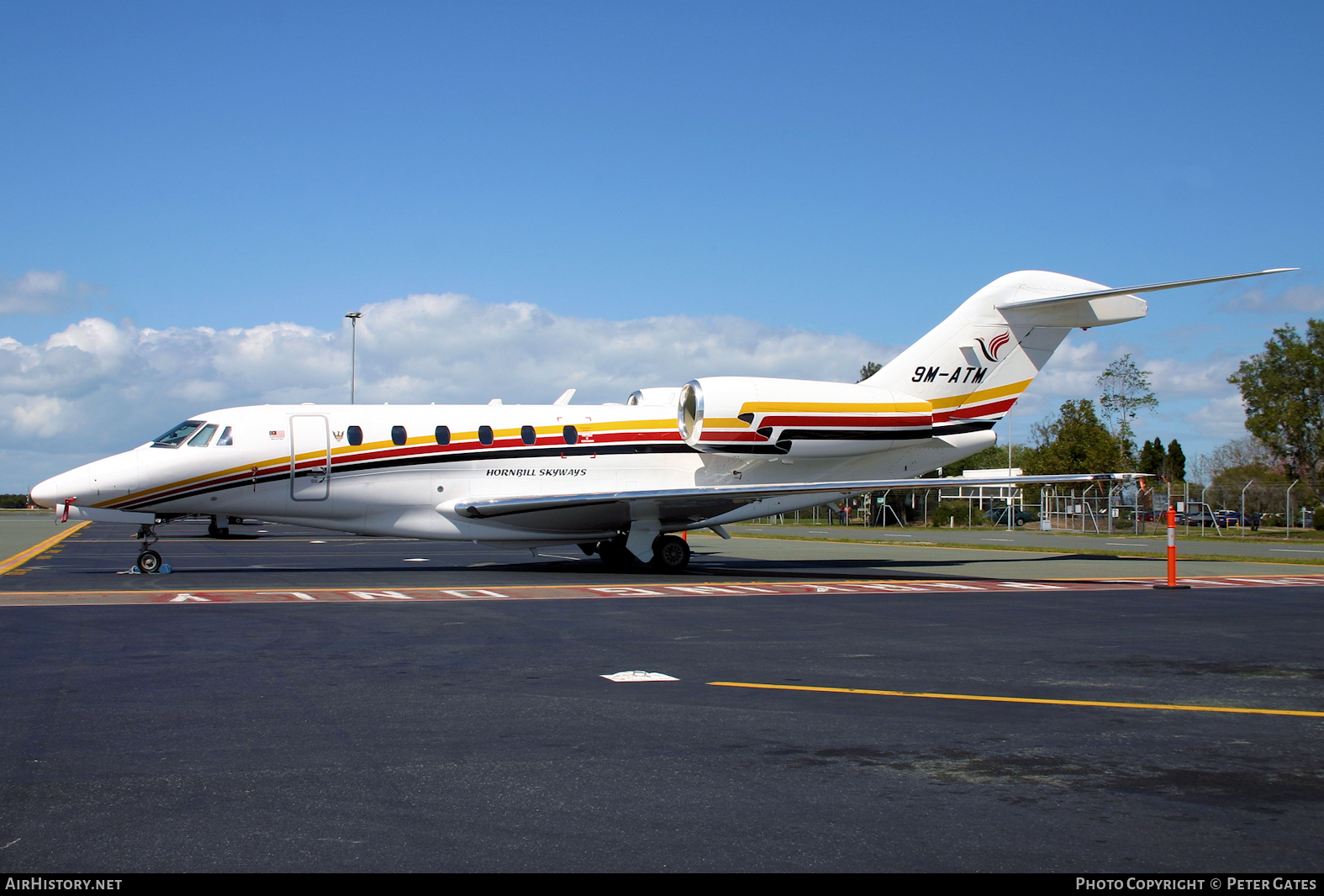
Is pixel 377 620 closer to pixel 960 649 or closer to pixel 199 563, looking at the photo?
pixel 960 649

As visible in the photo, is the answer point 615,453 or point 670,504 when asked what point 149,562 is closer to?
point 615,453

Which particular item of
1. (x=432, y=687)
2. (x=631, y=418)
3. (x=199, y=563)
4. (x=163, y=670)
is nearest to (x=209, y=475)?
(x=199, y=563)

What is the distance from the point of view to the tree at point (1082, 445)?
210 ft

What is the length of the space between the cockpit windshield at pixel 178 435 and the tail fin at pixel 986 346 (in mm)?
13700

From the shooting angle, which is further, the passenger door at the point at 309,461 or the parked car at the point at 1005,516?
the parked car at the point at 1005,516

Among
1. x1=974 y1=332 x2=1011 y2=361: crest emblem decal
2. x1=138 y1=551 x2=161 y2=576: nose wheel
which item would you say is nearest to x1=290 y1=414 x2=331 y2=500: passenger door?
x1=138 y1=551 x2=161 y2=576: nose wheel

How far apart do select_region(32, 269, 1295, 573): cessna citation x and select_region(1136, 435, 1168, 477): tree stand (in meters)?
89.0

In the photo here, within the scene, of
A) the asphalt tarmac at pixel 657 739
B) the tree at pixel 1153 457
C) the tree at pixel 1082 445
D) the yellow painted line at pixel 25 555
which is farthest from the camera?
the tree at pixel 1153 457

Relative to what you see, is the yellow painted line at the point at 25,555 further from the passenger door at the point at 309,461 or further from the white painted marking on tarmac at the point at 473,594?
the white painted marking on tarmac at the point at 473,594

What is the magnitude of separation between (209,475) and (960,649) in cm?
1424

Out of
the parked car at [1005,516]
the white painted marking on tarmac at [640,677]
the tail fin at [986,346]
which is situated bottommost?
the parked car at [1005,516]

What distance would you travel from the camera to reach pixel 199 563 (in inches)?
888

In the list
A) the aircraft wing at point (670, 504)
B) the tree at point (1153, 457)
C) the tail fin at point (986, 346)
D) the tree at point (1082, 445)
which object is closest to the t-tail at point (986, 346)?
the tail fin at point (986, 346)

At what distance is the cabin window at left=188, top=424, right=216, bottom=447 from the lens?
62.3ft
